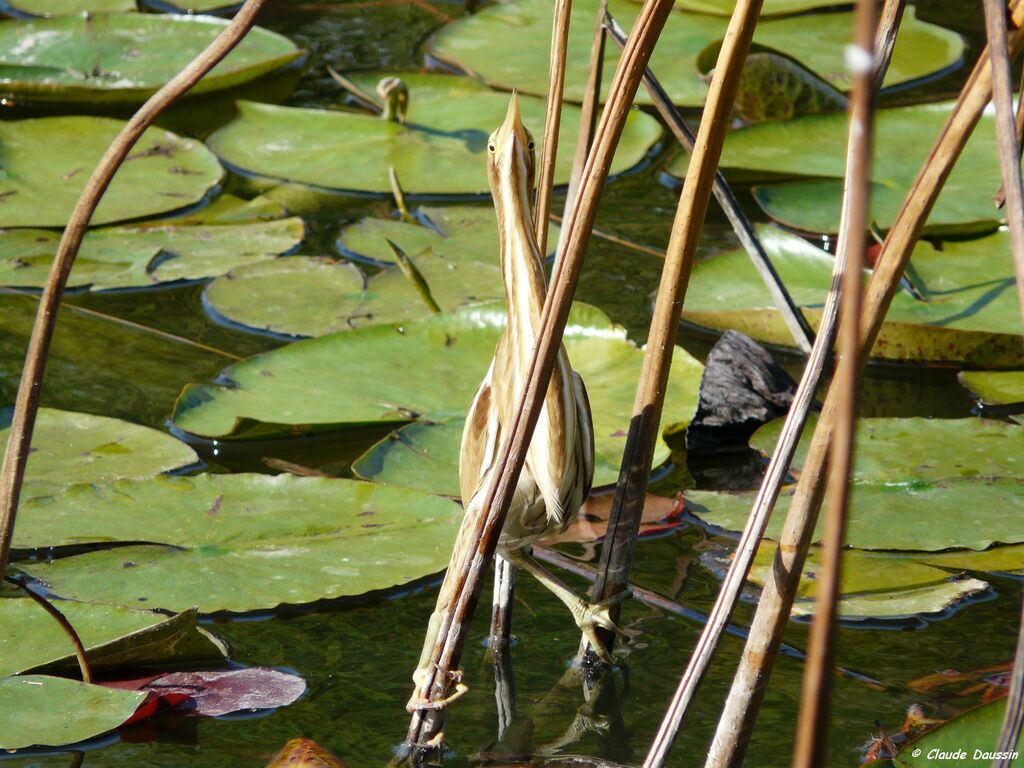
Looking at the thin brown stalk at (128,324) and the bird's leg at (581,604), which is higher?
the bird's leg at (581,604)

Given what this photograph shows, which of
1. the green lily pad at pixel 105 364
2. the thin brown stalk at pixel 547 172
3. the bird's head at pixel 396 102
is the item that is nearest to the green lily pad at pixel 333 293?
the green lily pad at pixel 105 364

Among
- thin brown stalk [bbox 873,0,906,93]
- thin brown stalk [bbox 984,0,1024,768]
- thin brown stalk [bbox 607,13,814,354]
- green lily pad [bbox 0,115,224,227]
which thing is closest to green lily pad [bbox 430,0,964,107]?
green lily pad [bbox 0,115,224,227]

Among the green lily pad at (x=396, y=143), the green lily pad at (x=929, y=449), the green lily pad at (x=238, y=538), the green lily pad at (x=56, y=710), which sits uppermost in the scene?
the green lily pad at (x=396, y=143)

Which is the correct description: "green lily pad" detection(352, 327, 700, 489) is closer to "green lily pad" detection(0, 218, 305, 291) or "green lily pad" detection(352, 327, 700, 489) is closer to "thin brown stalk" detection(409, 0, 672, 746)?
"thin brown stalk" detection(409, 0, 672, 746)

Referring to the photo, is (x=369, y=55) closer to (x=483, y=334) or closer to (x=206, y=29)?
(x=206, y=29)

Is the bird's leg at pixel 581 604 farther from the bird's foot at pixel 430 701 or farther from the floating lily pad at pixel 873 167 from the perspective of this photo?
the floating lily pad at pixel 873 167

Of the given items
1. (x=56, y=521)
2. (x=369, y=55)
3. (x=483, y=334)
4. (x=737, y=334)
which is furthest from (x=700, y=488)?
(x=369, y=55)
